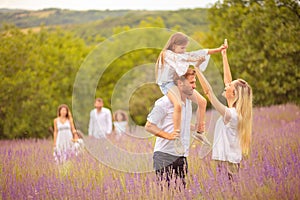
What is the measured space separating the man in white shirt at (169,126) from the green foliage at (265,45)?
11293 mm

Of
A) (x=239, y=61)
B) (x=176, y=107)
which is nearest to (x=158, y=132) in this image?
(x=176, y=107)

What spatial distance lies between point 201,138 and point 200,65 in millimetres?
750

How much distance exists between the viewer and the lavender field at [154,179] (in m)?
3.58

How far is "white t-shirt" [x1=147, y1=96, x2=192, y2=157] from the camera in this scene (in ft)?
12.1

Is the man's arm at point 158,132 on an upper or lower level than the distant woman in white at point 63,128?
upper

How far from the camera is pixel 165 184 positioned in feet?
12.3

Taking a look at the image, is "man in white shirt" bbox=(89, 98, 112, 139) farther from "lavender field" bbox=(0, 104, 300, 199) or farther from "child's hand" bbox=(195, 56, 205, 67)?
"child's hand" bbox=(195, 56, 205, 67)

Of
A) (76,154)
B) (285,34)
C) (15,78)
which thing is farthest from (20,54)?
(76,154)

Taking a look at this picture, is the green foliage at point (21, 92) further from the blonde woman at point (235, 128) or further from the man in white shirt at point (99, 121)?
the blonde woman at point (235, 128)

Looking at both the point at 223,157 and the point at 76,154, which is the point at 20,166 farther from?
the point at 223,157

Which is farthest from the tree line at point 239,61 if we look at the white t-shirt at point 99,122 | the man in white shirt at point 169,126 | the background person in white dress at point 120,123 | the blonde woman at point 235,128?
the man in white shirt at point 169,126

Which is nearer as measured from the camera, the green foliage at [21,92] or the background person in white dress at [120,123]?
the background person in white dress at [120,123]

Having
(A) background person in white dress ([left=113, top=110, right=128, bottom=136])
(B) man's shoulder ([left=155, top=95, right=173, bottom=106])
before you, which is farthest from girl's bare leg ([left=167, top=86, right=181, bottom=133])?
(A) background person in white dress ([left=113, top=110, right=128, bottom=136])

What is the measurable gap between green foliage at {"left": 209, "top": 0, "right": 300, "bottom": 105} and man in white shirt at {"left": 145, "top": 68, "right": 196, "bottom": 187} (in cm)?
1129
